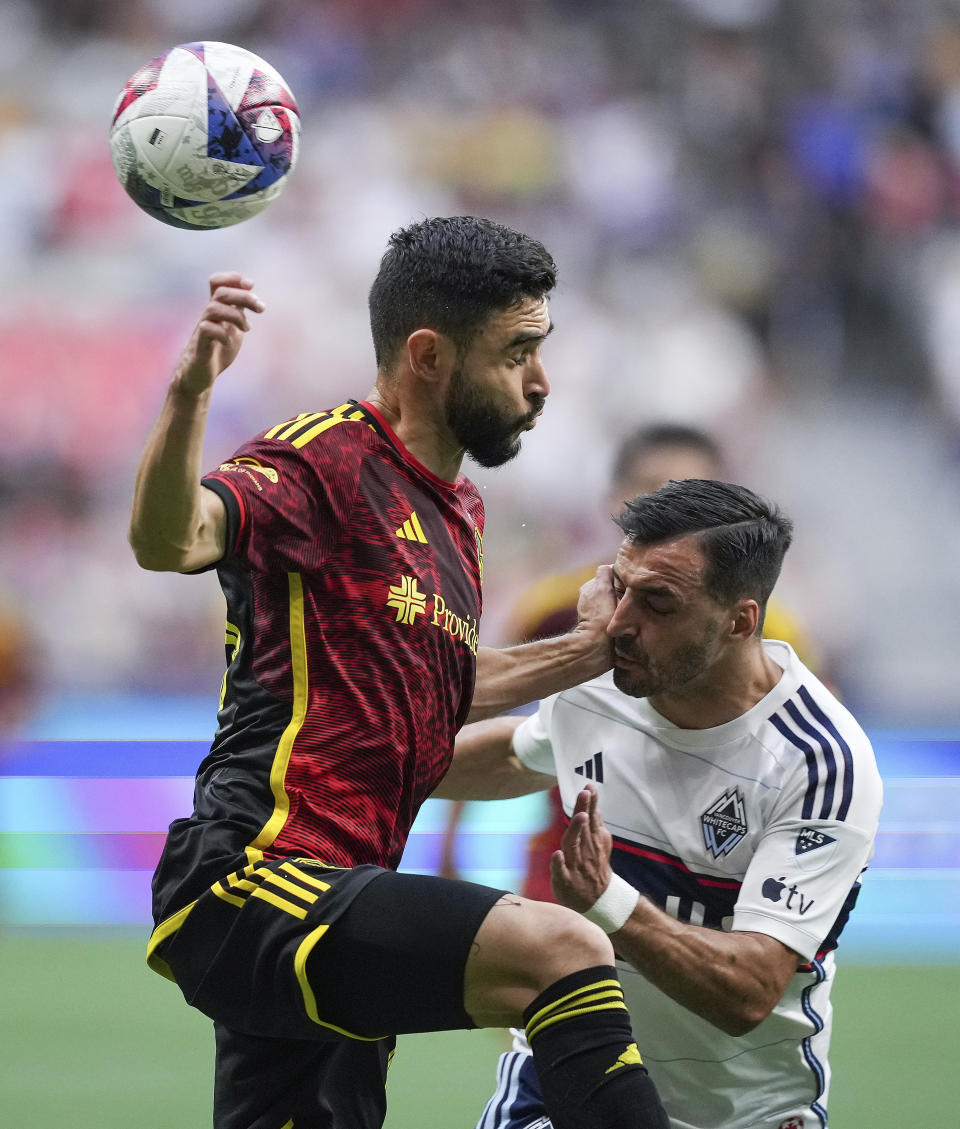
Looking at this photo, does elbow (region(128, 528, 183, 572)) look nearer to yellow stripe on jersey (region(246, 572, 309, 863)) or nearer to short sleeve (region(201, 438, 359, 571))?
short sleeve (region(201, 438, 359, 571))

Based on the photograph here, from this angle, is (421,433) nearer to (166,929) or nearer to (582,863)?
(582,863)

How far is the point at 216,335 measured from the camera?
200 cm

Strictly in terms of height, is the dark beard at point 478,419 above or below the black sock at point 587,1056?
above

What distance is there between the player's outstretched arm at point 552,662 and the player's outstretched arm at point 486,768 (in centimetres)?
23

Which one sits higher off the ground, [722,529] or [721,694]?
[722,529]

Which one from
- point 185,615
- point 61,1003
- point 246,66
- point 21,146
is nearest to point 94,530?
point 185,615

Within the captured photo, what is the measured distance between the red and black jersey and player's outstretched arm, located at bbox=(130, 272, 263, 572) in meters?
0.21

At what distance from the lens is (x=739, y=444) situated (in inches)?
316

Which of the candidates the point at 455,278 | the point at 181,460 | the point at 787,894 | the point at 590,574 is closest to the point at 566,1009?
the point at 787,894

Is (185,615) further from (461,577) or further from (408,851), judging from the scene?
(461,577)

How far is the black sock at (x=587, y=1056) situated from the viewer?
6.60ft

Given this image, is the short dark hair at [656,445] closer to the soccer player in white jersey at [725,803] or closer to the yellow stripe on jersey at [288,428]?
the soccer player in white jersey at [725,803]

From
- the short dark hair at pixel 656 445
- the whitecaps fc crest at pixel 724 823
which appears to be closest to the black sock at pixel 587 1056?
the whitecaps fc crest at pixel 724 823

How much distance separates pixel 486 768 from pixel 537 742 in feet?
0.58
